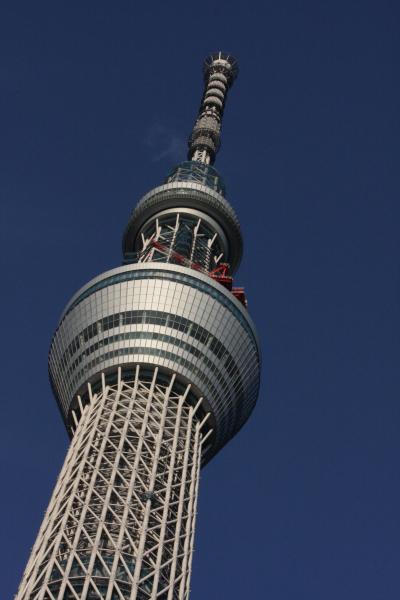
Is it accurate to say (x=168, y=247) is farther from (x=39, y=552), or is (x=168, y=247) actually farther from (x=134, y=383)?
(x=39, y=552)

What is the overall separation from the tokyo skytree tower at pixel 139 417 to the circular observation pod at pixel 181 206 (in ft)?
40.0

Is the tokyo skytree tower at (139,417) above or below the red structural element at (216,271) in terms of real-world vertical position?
below

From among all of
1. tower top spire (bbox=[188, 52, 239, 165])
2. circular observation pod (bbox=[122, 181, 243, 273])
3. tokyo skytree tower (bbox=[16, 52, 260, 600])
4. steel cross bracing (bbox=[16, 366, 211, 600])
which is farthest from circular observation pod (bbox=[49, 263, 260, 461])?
tower top spire (bbox=[188, 52, 239, 165])

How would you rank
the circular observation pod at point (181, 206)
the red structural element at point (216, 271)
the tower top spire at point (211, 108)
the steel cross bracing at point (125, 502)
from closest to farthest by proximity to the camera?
1. the steel cross bracing at point (125, 502)
2. the red structural element at point (216, 271)
3. the circular observation pod at point (181, 206)
4. the tower top spire at point (211, 108)

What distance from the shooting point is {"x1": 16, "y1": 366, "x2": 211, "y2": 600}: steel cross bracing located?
7100cm

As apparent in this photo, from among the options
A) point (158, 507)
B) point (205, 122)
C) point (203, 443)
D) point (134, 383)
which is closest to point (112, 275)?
point (134, 383)

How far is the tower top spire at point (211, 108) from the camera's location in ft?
451

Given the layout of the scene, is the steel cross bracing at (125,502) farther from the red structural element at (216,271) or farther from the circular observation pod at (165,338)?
the red structural element at (216,271)

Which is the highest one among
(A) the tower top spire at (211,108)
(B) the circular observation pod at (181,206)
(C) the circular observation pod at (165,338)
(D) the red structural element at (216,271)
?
(A) the tower top spire at (211,108)

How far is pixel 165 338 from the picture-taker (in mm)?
88562

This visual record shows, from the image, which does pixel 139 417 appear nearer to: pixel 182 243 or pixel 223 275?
pixel 223 275

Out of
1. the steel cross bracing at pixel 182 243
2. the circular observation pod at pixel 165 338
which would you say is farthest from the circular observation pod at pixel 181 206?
the circular observation pod at pixel 165 338

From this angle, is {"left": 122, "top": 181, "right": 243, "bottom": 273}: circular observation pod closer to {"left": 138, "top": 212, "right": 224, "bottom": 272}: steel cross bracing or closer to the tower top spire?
{"left": 138, "top": 212, "right": 224, "bottom": 272}: steel cross bracing

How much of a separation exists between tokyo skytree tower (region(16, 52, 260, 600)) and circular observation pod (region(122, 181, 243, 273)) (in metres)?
12.2
